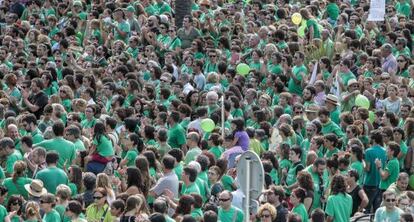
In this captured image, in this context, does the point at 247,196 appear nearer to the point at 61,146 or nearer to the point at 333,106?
the point at 61,146

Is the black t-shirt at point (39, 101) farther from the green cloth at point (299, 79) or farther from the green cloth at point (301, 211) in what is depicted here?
the green cloth at point (301, 211)

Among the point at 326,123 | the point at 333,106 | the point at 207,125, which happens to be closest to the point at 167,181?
the point at 207,125

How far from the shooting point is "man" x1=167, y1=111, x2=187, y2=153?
22.9 metres

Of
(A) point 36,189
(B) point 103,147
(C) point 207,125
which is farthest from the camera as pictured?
(C) point 207,125

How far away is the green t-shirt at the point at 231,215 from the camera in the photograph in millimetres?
18703

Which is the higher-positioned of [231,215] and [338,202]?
[231,215]

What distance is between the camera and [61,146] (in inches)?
845

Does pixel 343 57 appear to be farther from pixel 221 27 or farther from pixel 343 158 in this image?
pixel 343 158

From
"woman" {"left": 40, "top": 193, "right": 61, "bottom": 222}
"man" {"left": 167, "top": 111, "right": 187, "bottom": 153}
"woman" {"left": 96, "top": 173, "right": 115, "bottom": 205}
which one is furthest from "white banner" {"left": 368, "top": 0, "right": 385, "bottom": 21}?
"woman" {"left": 40, "top": 193, "right": 61, "bottom": 222}

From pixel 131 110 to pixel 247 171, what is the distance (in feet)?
21.1

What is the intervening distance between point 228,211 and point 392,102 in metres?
6.15

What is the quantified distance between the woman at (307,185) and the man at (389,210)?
2.95 feet

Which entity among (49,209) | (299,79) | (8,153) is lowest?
(299,79)

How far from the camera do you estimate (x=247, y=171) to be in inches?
686
